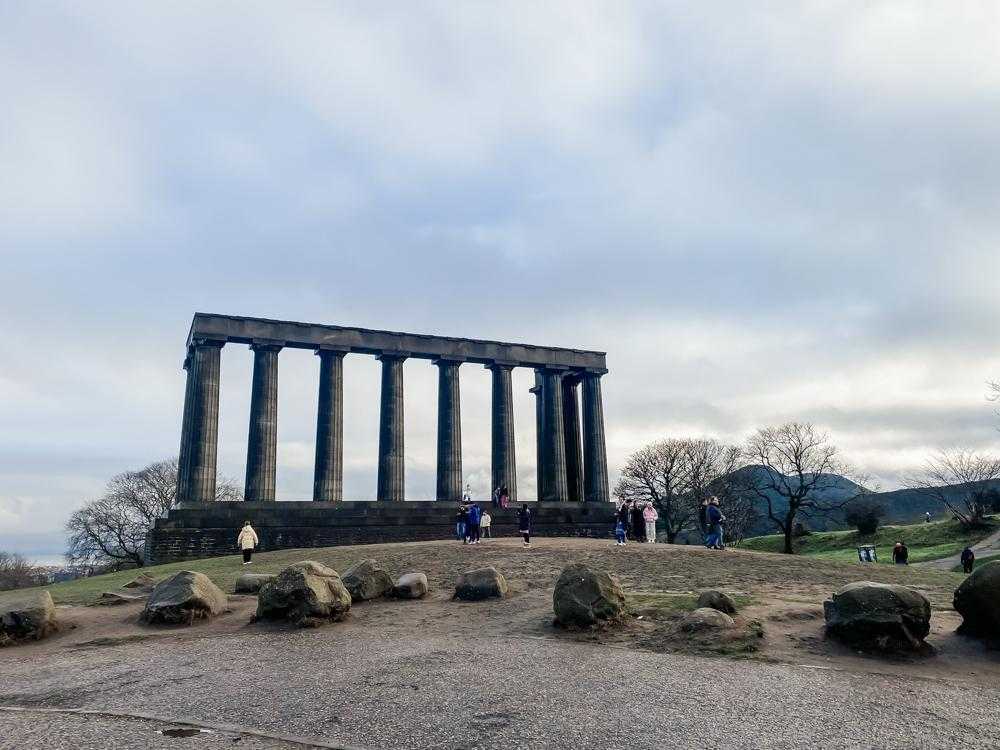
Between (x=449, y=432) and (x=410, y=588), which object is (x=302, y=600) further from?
(x=449, y=432)

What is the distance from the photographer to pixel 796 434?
2625 inches

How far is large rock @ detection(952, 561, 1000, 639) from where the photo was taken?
11383 mm

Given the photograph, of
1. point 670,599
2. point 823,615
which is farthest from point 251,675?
point 823,615

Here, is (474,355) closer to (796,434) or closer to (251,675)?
(796,434)

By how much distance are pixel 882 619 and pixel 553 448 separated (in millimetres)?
40894

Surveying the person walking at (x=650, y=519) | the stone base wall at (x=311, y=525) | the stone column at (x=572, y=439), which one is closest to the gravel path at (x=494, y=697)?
the person walking at (x=650, y=519)

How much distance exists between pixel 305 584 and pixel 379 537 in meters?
28.9

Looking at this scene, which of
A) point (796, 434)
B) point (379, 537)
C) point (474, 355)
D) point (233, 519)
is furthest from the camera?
point (796, 434)

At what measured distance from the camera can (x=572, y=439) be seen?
54375 millimetres

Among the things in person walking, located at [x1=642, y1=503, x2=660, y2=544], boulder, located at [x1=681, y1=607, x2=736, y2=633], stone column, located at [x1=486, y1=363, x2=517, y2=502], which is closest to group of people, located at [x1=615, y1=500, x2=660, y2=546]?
person walking, located at [x1=642, y1=503, x2=660, y2=544]

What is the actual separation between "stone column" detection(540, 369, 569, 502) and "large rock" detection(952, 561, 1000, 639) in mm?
39428

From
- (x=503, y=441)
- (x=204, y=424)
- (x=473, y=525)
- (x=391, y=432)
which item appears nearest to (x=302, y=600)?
(x=473, y=525)

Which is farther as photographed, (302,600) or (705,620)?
(302,600)

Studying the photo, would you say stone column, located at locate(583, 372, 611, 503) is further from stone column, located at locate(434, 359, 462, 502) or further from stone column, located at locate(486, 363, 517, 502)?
stone column, located at locate(434, 359, 462, 502)
